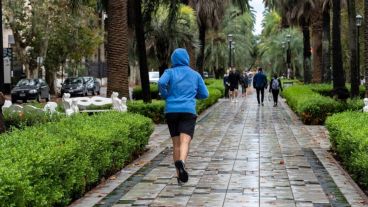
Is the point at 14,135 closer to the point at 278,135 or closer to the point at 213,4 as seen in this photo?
the point at 278,135

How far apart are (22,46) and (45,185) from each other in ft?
120

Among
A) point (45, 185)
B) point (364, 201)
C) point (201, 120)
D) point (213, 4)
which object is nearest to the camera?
point (45, 185)

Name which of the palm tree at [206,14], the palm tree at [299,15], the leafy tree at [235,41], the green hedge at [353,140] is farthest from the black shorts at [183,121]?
the leafy tree at [235,41]

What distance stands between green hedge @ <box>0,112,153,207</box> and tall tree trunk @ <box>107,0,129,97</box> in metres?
7.96

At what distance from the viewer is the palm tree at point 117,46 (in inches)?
739

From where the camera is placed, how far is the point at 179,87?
849cm

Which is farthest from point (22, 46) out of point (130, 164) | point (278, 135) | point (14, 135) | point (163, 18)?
point (14, 135)

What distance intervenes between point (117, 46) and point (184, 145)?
35.9 ft

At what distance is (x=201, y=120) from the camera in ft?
71.0

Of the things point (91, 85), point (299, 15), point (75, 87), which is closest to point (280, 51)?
point (91, 85)

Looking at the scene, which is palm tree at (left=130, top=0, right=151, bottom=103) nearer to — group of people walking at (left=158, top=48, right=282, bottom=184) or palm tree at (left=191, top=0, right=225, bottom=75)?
group of people walking at (left=158, top=48, right=282, bottom=184)

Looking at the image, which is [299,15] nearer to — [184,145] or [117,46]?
[117,46]

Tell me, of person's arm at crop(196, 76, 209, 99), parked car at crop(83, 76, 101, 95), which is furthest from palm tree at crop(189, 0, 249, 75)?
person's arm at crop(196, 76, 209, 99)

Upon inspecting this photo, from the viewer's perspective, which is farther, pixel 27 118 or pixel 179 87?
pixel 27 118
